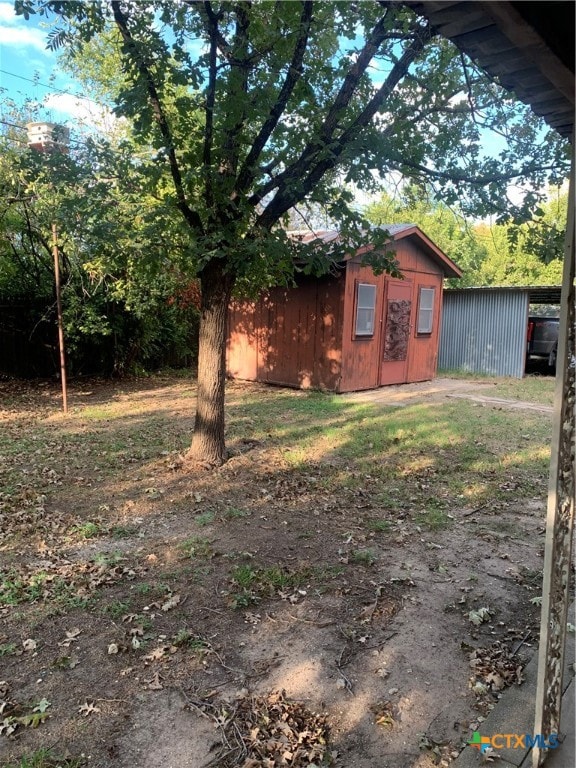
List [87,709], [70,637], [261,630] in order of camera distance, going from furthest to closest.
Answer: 1. [261,630]
2. [70,637]
3. [87,709]

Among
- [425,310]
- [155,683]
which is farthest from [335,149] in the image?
[425,310]

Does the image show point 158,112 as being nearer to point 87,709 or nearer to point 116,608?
point 116,608

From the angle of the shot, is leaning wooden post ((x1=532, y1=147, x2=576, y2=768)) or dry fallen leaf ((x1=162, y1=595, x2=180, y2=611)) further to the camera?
dry fallen leaf ((x1=162, y1=595, x2=180, y2=611))

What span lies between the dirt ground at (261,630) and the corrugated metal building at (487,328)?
39.6 ft

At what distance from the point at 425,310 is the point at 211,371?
913 cm

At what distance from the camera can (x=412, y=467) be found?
6.23 metres

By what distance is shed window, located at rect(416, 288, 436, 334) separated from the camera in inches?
530

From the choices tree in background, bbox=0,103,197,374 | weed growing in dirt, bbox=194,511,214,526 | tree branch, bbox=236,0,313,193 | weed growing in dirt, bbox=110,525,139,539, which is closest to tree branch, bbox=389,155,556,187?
tree branch, bbox=236,0,313,193

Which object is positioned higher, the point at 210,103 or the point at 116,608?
the point at 210,103

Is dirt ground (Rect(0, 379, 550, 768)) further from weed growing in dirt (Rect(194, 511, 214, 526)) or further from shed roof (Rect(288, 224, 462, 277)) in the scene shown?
shed roof (Rect(288, 224, 462, 277))

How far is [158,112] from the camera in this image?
4.83 metres

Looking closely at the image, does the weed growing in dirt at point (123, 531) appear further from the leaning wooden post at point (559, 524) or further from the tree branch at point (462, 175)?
the tree branch at point (462, 175)

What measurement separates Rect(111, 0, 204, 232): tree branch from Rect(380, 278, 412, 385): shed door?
24.9ft

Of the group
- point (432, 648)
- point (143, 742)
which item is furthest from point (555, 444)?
point (143, 742)
